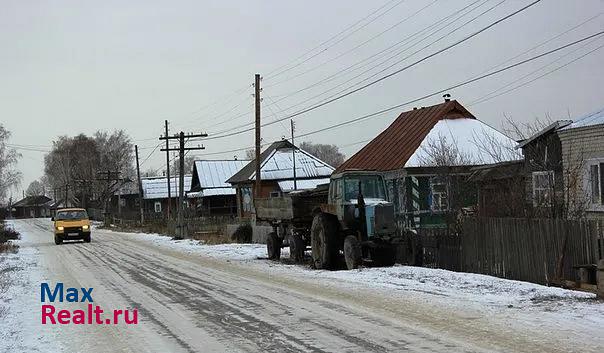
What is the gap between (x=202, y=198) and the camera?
241 ft

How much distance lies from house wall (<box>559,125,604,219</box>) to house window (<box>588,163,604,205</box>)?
17 cm

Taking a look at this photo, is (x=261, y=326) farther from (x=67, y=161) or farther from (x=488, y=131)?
(x=67, y=161)

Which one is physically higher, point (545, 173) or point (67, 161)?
point (67, 161)

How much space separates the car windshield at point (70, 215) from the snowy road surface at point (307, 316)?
21710 mm

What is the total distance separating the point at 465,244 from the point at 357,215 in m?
3.11

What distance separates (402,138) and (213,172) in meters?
41.7

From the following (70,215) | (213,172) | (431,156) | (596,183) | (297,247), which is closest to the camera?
(596,183)

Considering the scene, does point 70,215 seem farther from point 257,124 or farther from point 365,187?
point 365,187

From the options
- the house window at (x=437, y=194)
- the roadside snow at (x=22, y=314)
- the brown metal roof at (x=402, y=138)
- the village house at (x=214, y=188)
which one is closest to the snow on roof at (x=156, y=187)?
the village house at (x=214, y=188)

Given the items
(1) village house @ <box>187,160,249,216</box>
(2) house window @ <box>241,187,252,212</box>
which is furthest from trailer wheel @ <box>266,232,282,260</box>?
(1) village house @ <box>187,160,249,216</box>

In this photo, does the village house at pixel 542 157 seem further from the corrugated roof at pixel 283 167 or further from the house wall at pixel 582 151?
the corrugated roof at pixel 283 167

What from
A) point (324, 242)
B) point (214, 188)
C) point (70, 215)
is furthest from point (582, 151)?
point (214, 188)

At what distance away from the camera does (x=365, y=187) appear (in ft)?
64.3

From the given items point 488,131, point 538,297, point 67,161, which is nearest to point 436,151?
point 488,131
